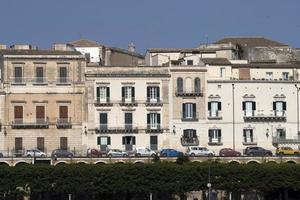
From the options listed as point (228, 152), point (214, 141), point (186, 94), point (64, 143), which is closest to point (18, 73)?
point (64, 143)

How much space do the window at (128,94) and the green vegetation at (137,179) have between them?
988cm

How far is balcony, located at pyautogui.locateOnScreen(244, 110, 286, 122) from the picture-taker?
363 feet

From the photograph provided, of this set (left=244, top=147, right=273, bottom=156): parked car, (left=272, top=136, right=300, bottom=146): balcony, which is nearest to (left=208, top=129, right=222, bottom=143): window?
(left=244, top=147, right=273, bottom=156): parked car

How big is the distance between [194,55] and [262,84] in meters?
6.50

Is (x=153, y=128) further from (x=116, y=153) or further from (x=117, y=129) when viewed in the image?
(x=116, y=153)

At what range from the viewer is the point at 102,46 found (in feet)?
397

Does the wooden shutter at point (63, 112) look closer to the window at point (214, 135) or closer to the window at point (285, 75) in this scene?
the window at point (214, 135)

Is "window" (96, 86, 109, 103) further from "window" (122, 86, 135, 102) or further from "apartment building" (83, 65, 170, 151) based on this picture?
"window" (122, 86, 135, 102)

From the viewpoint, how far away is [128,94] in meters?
109

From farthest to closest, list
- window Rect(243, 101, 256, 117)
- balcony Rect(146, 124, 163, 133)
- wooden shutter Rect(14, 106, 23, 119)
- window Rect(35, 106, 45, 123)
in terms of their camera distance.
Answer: window Rect(243, 101, 256, 117)
balcony Rect(146, 124, 163, 133)
window Rect(35, 106, 45, 123)
wooden shutter Rect(14, 106, 23, 119)

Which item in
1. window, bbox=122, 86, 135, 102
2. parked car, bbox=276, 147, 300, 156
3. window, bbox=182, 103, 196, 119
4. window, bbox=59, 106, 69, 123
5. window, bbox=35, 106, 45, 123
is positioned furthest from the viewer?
window, bbox=182, 103, 196, 119

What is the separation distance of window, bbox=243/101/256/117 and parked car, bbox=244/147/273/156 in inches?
120

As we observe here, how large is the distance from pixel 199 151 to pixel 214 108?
441cm

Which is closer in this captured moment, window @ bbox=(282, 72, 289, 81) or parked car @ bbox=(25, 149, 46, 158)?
parked car @ bbox=(25, 149, 46, 158)
